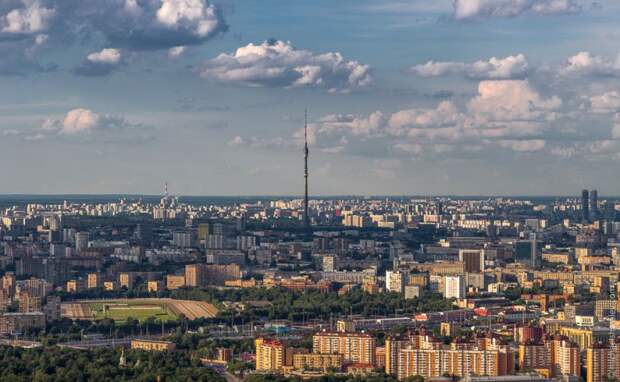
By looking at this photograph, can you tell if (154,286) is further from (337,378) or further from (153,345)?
(337,378)

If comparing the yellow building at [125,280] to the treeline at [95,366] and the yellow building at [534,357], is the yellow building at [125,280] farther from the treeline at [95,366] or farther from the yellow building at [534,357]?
the yellow building at [534,357]

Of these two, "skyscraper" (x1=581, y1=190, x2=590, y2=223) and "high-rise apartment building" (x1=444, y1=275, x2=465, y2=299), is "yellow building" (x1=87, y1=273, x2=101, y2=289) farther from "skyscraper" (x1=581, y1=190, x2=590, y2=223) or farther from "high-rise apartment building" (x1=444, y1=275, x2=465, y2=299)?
"skyscraper" (x1=581, y1=190, x2=590, y2=223)

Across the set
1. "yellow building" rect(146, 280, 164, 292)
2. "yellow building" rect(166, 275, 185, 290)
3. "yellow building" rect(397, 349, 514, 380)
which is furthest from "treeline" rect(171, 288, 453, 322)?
"yellow building" rect(397, 349, 514, 380)

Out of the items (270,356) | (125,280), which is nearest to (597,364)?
(270,356)

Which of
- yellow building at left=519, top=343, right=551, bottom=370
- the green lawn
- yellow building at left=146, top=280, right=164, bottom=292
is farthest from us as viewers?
yellow building at left=146, top=280, right=164, bottom=292

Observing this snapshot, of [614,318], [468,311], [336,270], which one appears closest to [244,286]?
[336,270]

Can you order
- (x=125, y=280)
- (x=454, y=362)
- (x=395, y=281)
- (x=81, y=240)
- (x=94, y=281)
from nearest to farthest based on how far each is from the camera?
(x=454, y=362), (x=395, y=281), (x=94, y=281), (x=125, y=280), (x=81, y=240)

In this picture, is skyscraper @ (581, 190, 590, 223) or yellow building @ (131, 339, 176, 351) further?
skyscraper @ (581, 190, 590, 223)
